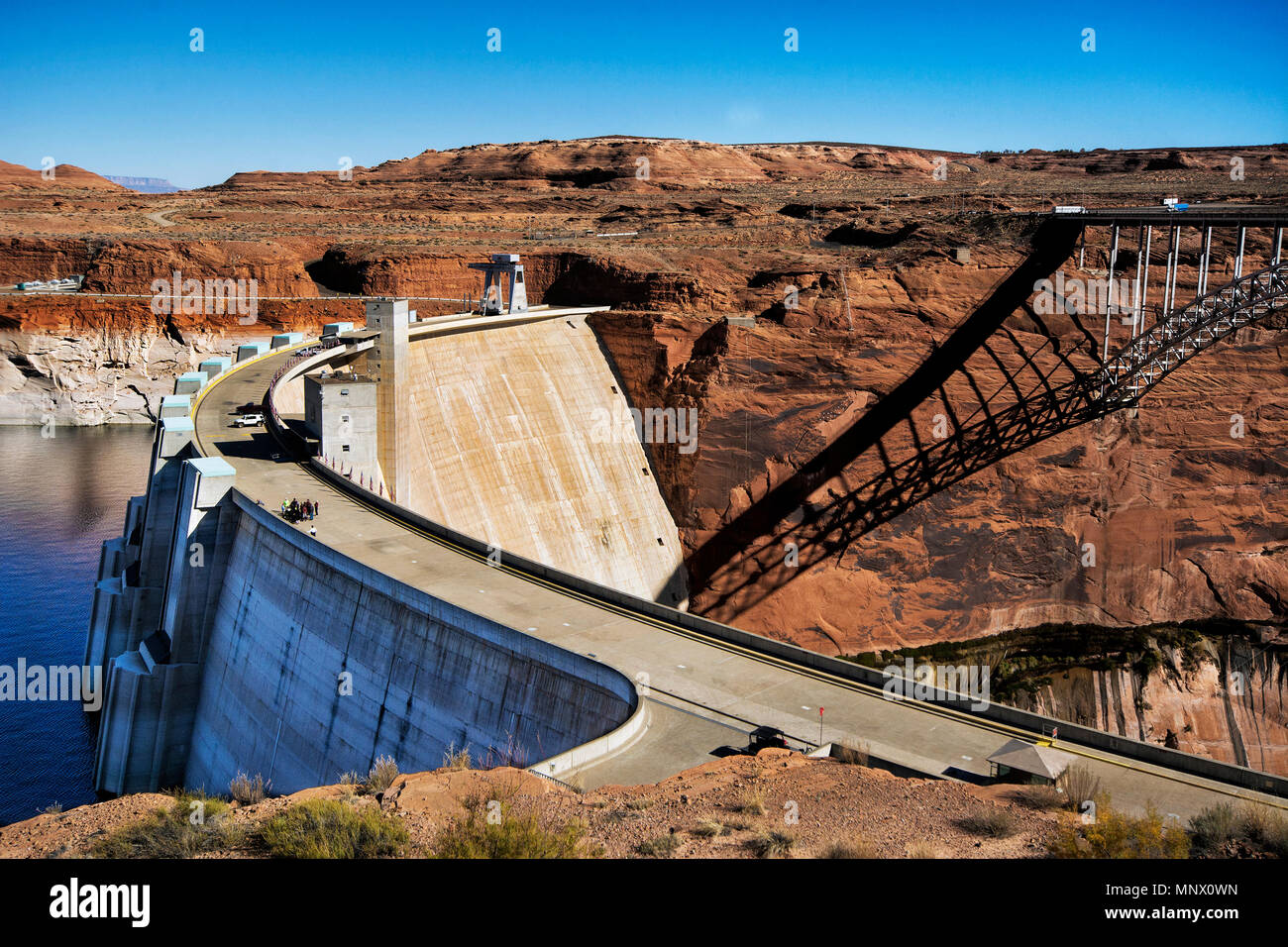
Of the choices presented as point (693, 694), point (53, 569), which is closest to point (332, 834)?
point (693, 694)

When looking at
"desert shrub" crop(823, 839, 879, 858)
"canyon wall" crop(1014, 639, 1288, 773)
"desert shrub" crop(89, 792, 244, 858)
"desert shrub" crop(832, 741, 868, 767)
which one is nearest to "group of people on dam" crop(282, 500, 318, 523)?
"desert shrub" crop(89, 792, 244, 858)

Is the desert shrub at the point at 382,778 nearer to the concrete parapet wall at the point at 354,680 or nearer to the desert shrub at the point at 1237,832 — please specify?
the concrete parapet wall at the point at 354,680

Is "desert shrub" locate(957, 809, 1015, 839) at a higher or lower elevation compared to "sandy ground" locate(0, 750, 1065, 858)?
higher

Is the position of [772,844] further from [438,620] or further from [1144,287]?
[1144,287]

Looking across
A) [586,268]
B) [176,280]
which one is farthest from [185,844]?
[176,280]

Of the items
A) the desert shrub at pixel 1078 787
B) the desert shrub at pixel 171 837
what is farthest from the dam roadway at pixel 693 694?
the desert shrub at pixel 171 837

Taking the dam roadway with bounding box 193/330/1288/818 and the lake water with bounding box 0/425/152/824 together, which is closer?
the dam roadway with bounding box 193/330/1288/818

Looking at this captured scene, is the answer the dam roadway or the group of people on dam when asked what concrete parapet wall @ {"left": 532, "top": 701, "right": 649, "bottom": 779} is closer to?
the dam roadway

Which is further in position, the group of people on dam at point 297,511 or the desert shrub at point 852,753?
the group of people on dam at point 297,511
